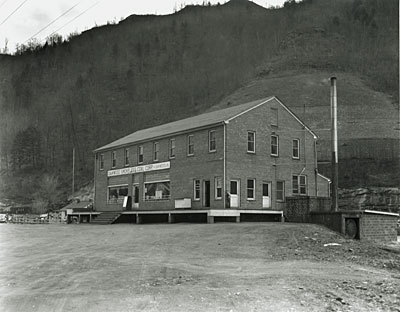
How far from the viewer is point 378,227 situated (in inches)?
1155

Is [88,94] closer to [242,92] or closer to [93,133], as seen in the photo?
[93,133]

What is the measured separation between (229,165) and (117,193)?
15.0 meters

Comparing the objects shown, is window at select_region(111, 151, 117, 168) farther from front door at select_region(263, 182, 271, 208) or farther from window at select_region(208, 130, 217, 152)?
front door at select_region(263, 182, 271, 208)

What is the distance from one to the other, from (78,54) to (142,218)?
138192 mm

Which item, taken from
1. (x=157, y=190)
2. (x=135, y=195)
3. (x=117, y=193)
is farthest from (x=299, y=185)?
(x=117, y=193)

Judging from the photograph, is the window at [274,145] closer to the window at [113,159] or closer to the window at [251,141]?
the window at [251,141]

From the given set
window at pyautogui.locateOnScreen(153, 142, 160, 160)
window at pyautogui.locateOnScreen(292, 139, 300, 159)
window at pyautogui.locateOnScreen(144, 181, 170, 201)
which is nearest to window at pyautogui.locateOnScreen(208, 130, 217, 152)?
window at pyautogui.locateOnScreen(144, 181, 170, 201)

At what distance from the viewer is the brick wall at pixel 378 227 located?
1125 inches

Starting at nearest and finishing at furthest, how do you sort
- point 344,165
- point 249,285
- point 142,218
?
point 249,285
point 142,218
point 344,165

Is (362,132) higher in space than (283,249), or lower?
higher

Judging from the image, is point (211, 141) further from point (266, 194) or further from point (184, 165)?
Answer: point (266, 194)

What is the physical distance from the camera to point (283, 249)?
1897 centimetres

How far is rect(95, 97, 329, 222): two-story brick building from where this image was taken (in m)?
34.8

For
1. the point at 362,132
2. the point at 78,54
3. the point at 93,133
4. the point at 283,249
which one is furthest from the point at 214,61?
the point at 283,249
